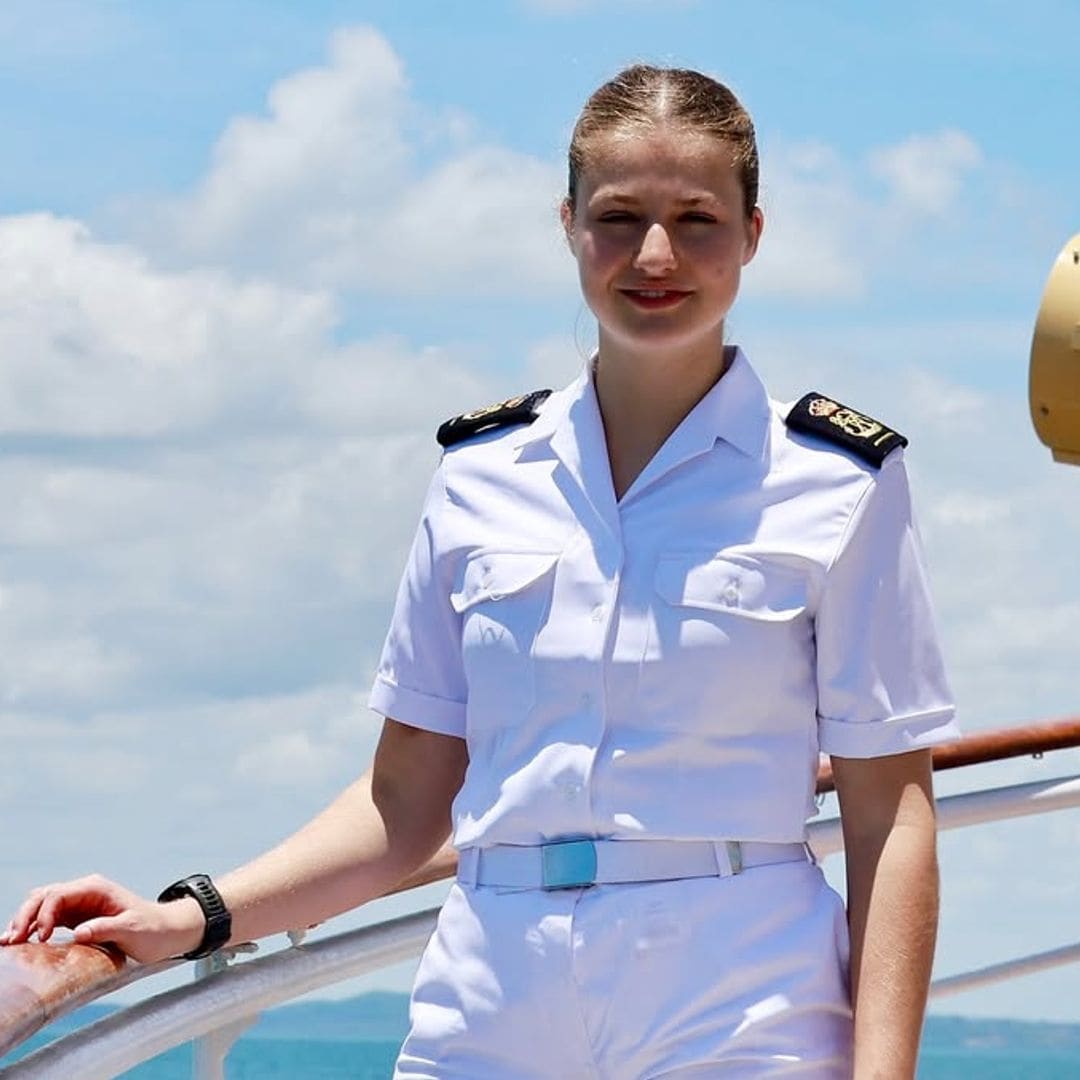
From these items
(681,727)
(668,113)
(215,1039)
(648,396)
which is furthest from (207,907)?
(668,113)

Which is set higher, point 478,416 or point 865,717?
point 478,416

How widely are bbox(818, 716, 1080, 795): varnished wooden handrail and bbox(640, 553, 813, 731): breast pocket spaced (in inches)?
39.9

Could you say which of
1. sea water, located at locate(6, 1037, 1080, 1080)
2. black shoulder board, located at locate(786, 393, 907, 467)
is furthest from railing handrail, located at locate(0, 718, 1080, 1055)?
sea water, located at locate(6, 1037, 1080, 1080)

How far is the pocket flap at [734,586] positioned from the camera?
Answer: 189cm

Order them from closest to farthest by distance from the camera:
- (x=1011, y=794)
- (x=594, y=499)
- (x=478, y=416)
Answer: (x=594, y=499) → (x=478, y=416) → (x=1011, y=794)

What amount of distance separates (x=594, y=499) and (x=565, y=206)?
289 millimetres

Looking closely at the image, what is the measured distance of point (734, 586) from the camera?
1898 millimetres

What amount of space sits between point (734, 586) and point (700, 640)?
0.18ft

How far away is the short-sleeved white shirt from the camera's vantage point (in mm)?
1872

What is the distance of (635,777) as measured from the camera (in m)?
1.87

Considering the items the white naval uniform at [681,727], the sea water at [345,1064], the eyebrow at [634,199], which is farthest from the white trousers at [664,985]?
the sea water at [345,1064]

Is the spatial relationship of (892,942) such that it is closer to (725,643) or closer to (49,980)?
(725,643)

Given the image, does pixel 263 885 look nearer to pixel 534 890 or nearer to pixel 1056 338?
pixel 534 890

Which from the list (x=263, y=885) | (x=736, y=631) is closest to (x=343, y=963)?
(x=263, y=885)
